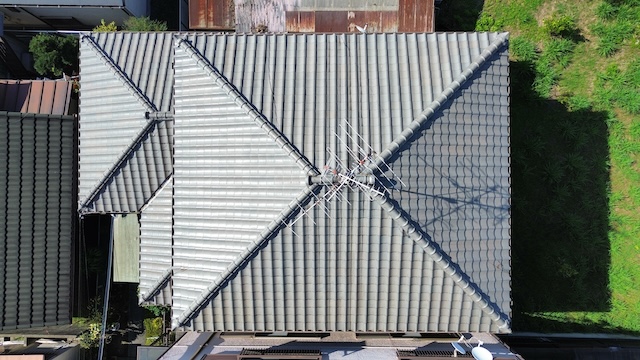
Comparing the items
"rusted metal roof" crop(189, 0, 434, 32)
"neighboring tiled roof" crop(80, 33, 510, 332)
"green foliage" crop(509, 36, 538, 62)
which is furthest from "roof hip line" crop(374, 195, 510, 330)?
"green foliage" crop(509, 36, 538, 62)

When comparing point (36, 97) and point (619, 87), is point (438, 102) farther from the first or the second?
point (36, 97)

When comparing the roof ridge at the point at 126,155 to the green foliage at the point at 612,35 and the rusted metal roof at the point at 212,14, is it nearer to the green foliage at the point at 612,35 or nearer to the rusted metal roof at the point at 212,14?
the rusted metal roof at the point at 212,14

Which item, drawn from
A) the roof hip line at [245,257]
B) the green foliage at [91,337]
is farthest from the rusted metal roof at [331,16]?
the green foliage at [91,337]

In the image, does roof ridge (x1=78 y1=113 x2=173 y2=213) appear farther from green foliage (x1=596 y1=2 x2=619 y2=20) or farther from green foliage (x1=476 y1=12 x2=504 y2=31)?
green foliage (x1=596 y1=2 x2=619 y2=20)

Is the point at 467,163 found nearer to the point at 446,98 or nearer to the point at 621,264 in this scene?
the point at 446,98

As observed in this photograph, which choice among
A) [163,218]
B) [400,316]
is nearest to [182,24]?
[163,218]
